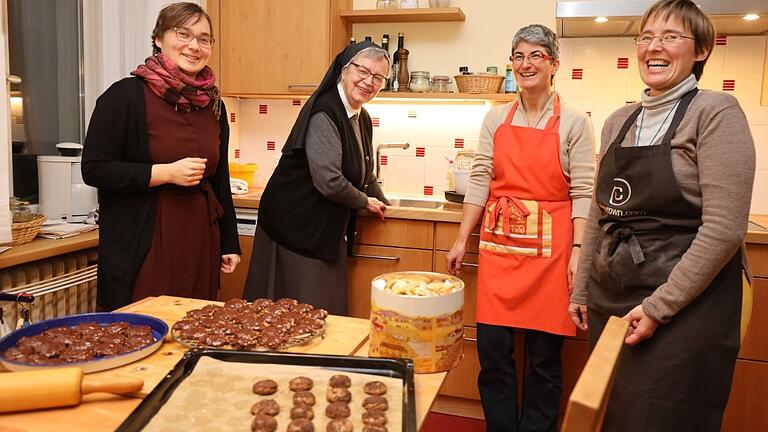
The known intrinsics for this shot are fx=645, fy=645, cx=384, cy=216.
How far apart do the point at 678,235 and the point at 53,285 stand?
77.2 inches

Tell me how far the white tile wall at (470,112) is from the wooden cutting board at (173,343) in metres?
1.94

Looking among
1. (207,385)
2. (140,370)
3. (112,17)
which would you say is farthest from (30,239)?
(207,385)

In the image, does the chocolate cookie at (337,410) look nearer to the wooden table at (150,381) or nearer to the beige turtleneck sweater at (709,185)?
the wooden table at (150,381)

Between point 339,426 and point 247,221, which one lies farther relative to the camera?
point 247,221

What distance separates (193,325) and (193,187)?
2.98ft

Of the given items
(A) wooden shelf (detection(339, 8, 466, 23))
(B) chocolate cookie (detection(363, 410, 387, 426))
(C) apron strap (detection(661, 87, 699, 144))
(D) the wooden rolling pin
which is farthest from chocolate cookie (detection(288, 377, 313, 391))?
(A) wooden shelf (detection(339, 8, 466, 23))

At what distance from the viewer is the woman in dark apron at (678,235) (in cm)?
141

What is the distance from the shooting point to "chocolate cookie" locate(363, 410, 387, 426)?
36.3 inches

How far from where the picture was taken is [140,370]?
1.11 m

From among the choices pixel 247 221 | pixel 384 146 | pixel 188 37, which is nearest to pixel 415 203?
pixel 384 146

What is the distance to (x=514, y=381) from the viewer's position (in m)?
2.29

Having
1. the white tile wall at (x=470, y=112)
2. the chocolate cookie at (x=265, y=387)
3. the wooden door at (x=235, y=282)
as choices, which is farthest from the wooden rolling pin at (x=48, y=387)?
the white tile wall at (x=470, y=112)

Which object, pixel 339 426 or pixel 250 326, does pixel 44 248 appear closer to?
pixel 250 326

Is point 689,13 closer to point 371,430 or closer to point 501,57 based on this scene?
point 371,430
